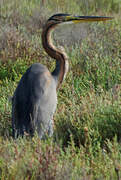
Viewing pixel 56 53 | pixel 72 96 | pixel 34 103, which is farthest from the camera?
pixel 72 96

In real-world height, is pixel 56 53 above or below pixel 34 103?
above

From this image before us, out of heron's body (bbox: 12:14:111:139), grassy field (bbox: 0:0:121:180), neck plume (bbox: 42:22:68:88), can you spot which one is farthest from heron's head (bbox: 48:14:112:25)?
grassy field (bbox: 0:0:121:180)

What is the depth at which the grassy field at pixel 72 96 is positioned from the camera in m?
3.25

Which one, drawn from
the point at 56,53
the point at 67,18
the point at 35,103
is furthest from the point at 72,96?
the point at 67,18

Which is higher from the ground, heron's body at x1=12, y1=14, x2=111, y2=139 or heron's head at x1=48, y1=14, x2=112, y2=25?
heron's head at x1=48, y1=14, x2=112, y2=25

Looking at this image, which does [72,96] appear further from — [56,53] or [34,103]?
[34,103]

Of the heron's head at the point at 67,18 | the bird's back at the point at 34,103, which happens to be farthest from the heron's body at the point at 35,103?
the heron's head at the point at 67,18

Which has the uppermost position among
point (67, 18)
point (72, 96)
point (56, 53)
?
point (67, 18)

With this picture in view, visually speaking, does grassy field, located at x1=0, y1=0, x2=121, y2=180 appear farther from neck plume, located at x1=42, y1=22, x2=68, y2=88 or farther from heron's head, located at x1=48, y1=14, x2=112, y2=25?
heron's head, located at x1=48, y1=14, x2=112, y2=25

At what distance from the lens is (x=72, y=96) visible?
502cm

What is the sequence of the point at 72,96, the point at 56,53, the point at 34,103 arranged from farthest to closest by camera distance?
1. the point at 72,96
2. the point at 56,53
3. the point at 34,103

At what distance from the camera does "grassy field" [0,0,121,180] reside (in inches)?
128

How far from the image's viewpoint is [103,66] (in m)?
6.06

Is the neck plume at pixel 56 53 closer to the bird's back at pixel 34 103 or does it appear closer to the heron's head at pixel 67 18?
the heron's head at pixel 67 18
